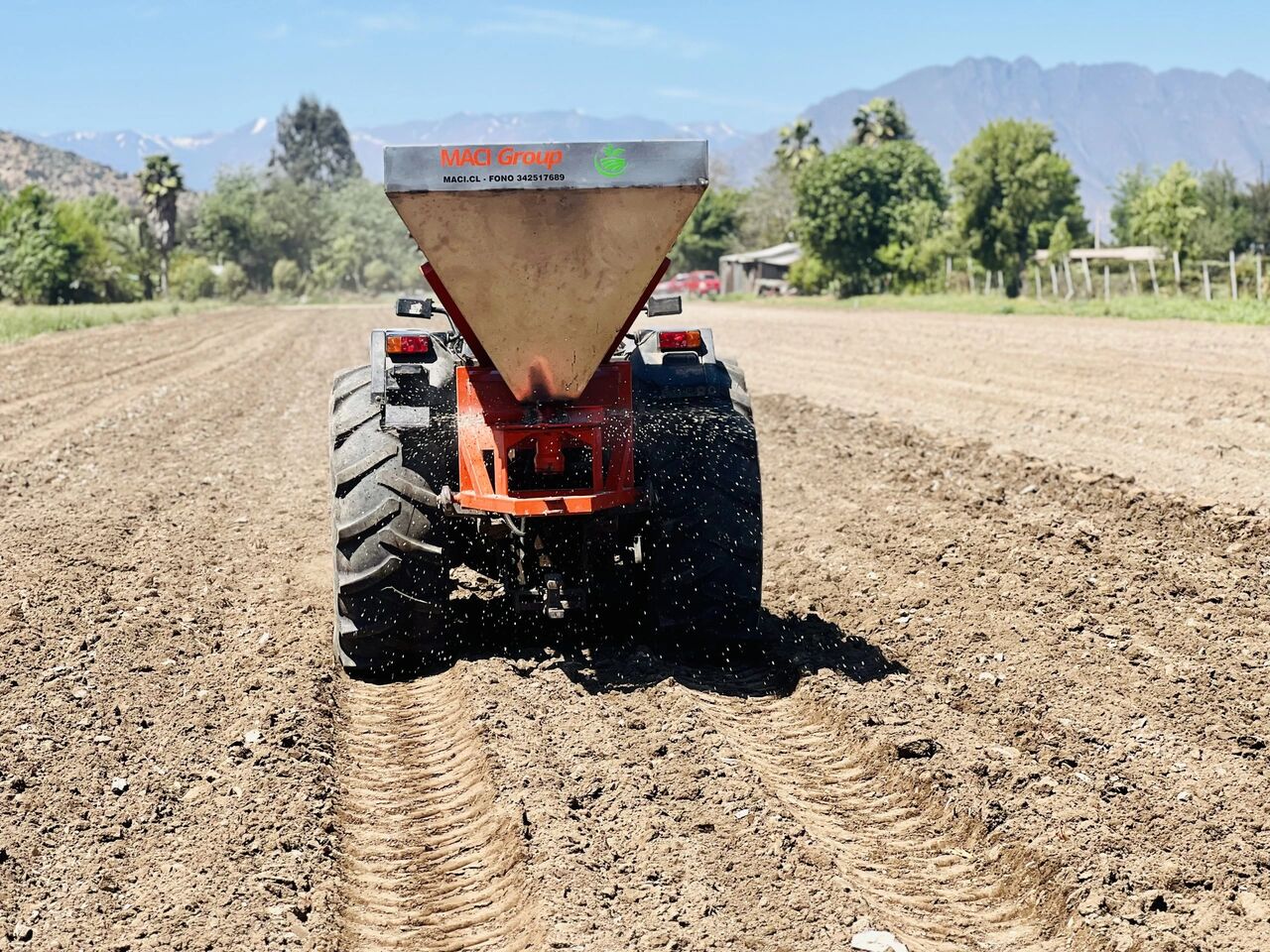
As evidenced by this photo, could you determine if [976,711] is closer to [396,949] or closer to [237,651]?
[396,949]

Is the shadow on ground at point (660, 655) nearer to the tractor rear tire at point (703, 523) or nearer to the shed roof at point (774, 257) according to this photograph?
the tractor rear tire at point (703, 523)

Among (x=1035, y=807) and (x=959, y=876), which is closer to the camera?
(x=959, y=876)

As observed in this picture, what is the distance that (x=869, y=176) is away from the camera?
5769 centimetres

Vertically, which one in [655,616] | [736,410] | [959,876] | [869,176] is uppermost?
[869,176]

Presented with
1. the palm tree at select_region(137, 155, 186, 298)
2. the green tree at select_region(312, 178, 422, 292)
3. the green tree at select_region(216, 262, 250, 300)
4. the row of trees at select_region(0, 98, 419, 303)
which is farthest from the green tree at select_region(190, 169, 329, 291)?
the green tree at select_region(216, 262, 250, 300)

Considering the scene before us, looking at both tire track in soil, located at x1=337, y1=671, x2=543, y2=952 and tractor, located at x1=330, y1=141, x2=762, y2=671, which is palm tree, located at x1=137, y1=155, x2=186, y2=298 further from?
tire track in soil, located at x1=337, y1=671, x2=543, y2=952

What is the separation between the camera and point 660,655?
627cm

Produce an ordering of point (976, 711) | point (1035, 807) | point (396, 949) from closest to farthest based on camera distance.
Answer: point (396, 949), point (1035, 807), point (976, 711)

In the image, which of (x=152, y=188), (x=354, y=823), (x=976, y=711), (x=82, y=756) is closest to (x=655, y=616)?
(x=976, y=711)

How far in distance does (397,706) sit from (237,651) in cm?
105

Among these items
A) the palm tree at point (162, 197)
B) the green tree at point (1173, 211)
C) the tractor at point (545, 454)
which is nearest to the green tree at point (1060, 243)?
the green tree at point (1173, 211)

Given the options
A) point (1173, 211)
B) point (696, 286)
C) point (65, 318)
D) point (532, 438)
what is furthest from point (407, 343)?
point (696, 286)

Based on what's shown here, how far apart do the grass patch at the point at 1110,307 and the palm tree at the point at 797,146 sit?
40.2m

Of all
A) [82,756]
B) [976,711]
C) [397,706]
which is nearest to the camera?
[82,756]
